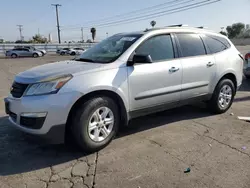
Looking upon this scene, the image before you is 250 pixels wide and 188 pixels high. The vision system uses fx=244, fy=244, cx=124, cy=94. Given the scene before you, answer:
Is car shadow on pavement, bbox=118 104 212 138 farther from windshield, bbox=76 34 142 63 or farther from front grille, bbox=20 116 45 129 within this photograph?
front grille, bbox=20 116 45 129

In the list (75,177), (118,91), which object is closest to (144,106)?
(118,91)

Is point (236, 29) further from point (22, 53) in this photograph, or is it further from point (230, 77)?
point (230, 77)

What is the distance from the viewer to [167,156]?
3.39 meters

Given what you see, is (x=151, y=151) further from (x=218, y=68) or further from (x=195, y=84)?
(x=218, y=68)

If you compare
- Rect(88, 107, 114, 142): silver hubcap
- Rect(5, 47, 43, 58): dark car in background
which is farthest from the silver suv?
Rect(5, 47, 43, 58): dark car in background

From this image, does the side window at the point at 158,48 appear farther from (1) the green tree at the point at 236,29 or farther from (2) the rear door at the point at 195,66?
(1) the green tree at the point at 236,29

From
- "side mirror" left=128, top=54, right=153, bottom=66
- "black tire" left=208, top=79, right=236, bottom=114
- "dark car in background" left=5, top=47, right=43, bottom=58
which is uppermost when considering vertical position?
"dark car in background" left=5, top=47, right=43, bottom=58

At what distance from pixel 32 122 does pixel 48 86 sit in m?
0.51

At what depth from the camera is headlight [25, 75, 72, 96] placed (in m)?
3.15

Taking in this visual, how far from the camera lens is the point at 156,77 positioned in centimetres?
396

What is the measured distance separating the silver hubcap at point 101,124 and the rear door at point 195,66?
1.56 metres

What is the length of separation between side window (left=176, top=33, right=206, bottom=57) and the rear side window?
0.62ft

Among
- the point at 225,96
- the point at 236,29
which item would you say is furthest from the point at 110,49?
the point at 236,29

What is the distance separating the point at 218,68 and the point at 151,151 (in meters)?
2.41
